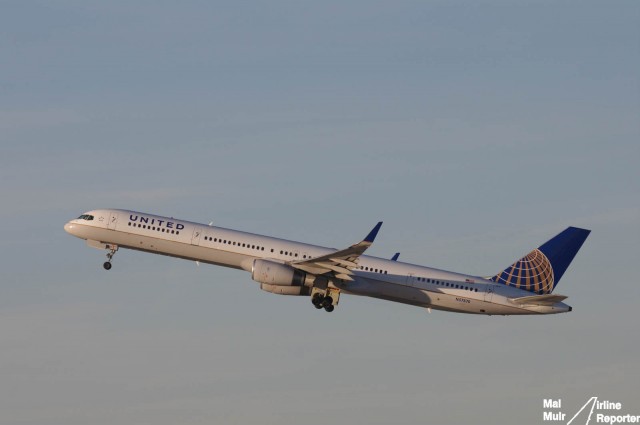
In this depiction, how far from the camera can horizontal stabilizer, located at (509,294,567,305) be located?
3086 inches

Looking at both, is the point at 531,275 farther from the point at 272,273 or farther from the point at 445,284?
the point at 272,273

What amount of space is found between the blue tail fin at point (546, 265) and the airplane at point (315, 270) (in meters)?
1.51

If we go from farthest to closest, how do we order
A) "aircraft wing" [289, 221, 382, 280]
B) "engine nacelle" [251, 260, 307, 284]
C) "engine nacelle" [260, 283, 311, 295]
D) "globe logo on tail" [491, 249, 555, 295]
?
"globe logo on tail" [491, 249, 555, 295] < "engine nacelle" [260, 283, 311, 295] < "engine nacelle" [251, 260, 307, 284] < "aircraft wing" [289, 221, 382, 280]

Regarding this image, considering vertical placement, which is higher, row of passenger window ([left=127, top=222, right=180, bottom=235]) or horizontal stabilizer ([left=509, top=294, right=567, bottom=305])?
row of passenger window ([left=127, top=222, right=180, bottom=235])

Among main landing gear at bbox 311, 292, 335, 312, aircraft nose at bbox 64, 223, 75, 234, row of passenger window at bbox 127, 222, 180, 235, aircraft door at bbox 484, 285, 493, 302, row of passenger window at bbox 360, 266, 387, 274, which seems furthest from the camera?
aircraft nose at bbox 64, 223, 75, 234

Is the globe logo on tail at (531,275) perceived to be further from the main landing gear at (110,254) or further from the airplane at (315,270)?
the main landing gear at (110,254)

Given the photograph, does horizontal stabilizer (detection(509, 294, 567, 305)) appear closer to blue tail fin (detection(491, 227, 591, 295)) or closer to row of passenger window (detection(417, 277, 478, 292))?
blue tail fin (detection(491, 227, 591, 295))

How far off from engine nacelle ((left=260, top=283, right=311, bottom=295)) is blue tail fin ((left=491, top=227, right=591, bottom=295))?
50.3ft

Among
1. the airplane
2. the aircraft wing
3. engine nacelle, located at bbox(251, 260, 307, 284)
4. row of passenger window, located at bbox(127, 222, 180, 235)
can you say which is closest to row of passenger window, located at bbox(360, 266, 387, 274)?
the airplane

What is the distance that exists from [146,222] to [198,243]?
4625 millimetres

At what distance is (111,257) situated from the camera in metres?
83.9

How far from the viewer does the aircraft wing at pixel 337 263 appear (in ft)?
248

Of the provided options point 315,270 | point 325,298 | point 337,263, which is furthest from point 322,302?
point 337,263

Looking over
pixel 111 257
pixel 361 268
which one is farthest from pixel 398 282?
pixel 111 257
